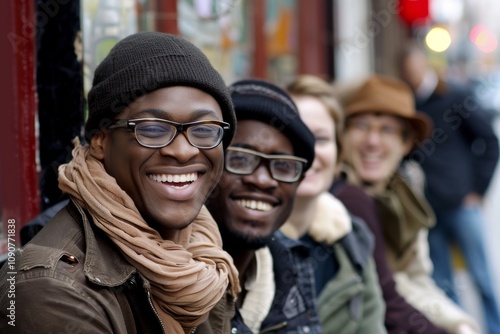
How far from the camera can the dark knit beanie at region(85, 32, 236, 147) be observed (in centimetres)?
200

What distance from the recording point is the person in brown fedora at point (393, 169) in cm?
429

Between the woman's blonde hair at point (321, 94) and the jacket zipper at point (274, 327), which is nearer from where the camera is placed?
the jacket zipper at point (274, 327)

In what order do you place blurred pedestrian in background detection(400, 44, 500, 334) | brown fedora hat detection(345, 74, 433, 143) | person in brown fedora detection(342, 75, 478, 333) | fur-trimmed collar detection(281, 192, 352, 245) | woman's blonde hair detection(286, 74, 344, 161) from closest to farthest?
fur-trimmed collar detection(281, 192, 352, 245)
woman's blonde hair detection(286, 74, 344, 161)
person in brown fedora detection(342, 75, 478, 333)
brown fedora hat detection(345, 74, 433, 143)
blurred pedestrian in background detection(400, 44, 500, 334)

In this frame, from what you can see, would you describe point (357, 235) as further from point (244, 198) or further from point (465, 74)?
point (465, 74)

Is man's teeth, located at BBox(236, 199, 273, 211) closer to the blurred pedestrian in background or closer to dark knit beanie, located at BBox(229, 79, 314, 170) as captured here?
dark knit beanie, located at BBox(229, 79, 314, 170)

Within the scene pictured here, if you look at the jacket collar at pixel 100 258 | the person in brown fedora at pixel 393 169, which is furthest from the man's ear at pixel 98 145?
the person in brown fedora at pixel 393 169

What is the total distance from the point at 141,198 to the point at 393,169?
280cm

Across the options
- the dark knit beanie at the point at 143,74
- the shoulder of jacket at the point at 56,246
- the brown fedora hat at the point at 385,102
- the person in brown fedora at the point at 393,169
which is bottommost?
the person in brown fedora at the point at 393,169

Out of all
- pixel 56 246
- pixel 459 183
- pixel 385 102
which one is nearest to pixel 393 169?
pixel 385 102

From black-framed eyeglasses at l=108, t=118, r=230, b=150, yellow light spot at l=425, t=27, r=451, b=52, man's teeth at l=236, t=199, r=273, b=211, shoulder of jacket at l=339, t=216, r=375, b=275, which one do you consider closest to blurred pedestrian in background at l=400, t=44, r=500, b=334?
shoulder of jacket at l=339, t=216, r=375, b=275

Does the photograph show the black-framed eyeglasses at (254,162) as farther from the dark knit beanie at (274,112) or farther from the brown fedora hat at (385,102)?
the brown fedora hat at (385,102)

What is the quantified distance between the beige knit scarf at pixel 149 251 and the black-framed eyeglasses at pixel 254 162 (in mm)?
630

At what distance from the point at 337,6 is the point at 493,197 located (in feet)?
9.83

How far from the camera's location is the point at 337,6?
31.0 feet
